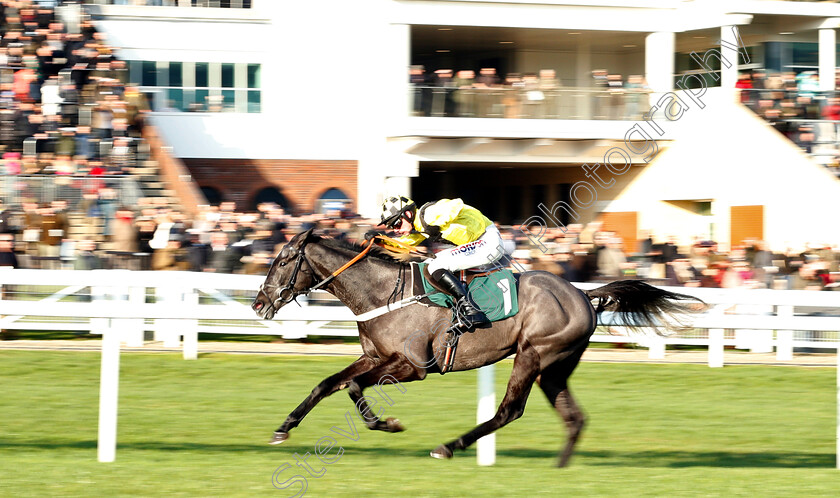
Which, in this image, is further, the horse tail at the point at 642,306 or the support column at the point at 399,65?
the support column at the point at 399,65

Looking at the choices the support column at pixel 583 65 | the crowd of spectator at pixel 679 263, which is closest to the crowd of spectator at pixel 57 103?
the crowd of spectator at pixel 679 263

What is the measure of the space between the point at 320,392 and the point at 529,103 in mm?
11886

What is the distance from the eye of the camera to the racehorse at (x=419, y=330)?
17.7ft

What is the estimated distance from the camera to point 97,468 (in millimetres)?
5023

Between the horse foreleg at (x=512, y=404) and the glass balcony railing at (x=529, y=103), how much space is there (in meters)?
10.9

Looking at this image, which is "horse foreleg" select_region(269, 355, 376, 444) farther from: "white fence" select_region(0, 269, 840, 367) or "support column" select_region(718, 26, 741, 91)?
"support column" select_region(718, 26, 741, 91)

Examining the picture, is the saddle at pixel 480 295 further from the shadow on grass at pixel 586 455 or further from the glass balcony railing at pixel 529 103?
the glass balcony railing at pixel 529 103

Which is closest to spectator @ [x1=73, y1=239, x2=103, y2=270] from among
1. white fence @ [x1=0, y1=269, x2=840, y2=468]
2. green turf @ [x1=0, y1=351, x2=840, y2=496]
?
white fence @ [x1=0, y1=269, x2=840, y2=468]

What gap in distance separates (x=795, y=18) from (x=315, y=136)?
7.67 metres

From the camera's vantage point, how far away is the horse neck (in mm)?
5617

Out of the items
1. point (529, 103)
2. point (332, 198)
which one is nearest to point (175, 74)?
point (332, 198)

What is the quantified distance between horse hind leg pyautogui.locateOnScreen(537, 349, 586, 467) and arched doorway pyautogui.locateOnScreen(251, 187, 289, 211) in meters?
12.8

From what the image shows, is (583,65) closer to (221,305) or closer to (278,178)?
(278,178)

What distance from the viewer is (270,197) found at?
719 inches
